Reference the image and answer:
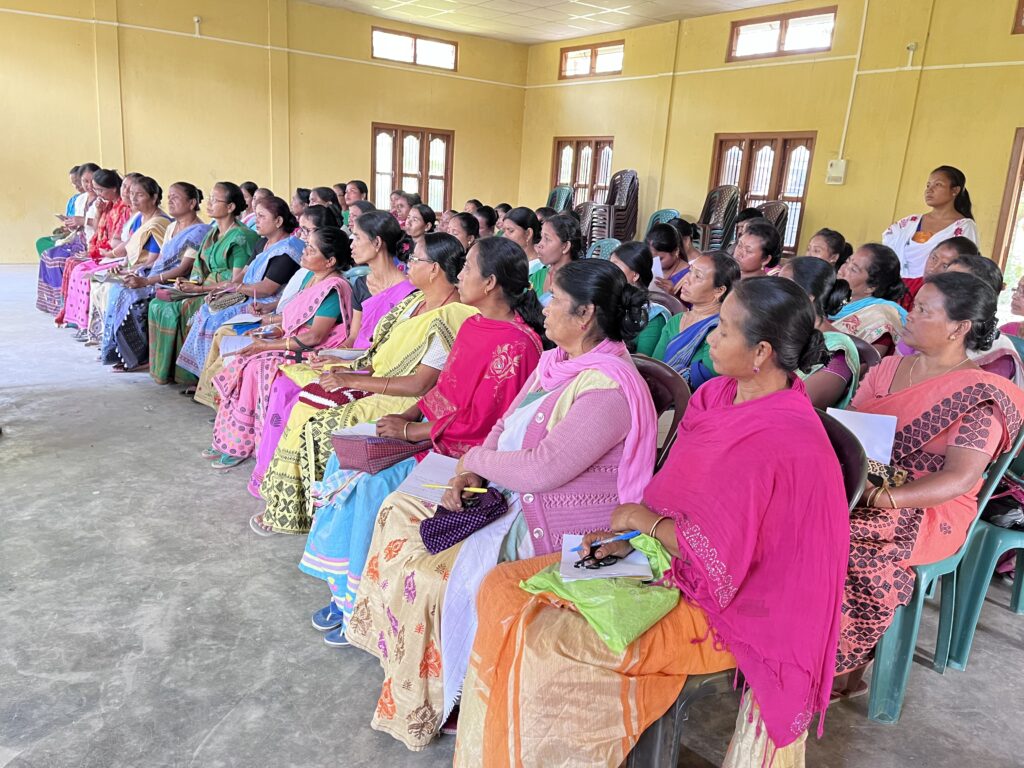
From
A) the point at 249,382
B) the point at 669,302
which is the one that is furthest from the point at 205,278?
the point at 669,302

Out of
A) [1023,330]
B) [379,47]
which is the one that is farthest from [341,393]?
[379,47]

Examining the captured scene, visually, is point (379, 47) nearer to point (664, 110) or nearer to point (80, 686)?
point (664, 110)

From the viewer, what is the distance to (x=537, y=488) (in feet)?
5.77

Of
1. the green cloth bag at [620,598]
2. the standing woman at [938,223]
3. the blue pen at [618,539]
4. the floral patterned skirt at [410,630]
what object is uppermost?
the standing woman at [938,223]

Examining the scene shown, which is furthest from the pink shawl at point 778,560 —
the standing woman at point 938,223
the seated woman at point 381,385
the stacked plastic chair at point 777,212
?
the stacked plastic chair at point 777,212

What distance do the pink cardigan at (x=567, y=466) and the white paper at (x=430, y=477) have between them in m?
0.20

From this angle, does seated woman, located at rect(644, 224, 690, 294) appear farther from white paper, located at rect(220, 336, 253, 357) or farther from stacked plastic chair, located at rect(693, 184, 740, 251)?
stacked plastic chair, located at rect(693, 184, 740, 251)

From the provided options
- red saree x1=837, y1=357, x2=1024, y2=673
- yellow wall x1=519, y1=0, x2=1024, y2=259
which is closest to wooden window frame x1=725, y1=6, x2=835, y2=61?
yellow wall x1=519, y1=0, x2=1024, y2=259

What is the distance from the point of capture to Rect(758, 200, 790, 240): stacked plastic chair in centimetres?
823

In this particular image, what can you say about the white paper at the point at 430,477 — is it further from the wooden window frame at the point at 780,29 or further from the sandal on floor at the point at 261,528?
the wooden window frame at the point at 780,29

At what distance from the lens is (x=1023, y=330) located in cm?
319

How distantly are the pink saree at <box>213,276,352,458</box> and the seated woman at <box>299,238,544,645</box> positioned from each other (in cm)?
116

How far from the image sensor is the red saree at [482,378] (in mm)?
2264

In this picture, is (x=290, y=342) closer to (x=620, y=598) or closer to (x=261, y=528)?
(x=261, y=528)
